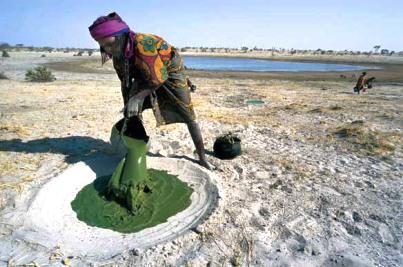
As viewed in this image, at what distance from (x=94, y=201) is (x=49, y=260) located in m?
1.02

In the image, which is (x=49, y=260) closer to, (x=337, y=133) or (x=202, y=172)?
(x=202, y=172)

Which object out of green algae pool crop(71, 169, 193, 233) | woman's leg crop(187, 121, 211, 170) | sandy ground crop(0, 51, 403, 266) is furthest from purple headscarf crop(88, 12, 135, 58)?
sandy ground crop(0, 51, 403, 266)

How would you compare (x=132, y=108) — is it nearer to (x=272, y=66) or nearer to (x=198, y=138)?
(x=198, y=138)

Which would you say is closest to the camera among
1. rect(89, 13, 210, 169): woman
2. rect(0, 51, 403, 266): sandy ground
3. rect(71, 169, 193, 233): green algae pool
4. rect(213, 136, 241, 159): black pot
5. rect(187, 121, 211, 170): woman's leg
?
rect(0, 51, 403, 266): sandy ground

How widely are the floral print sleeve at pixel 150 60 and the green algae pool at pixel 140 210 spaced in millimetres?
1141

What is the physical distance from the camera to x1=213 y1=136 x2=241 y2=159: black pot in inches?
192

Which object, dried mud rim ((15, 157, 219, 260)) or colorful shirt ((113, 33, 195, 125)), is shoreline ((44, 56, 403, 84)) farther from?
dried mud rim ((15, 157, 219, 260))


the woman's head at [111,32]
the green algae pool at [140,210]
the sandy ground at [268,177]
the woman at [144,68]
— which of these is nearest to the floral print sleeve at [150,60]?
the woman at [144,68]

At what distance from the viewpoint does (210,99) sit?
1042 cm

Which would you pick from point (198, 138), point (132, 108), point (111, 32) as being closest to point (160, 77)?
point (132, 108)

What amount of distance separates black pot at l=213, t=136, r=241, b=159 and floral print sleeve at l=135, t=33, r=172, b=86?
56.8 inches

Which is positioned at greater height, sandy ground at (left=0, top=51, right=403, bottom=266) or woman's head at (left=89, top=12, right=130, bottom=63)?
woman's head at (left=89, top=12, right=130, bottom=63)

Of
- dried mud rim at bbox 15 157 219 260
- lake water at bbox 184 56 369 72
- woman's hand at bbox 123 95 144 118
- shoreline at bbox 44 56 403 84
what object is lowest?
lake water at bbox 184 56 369 72

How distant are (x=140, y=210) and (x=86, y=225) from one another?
0.52 m
